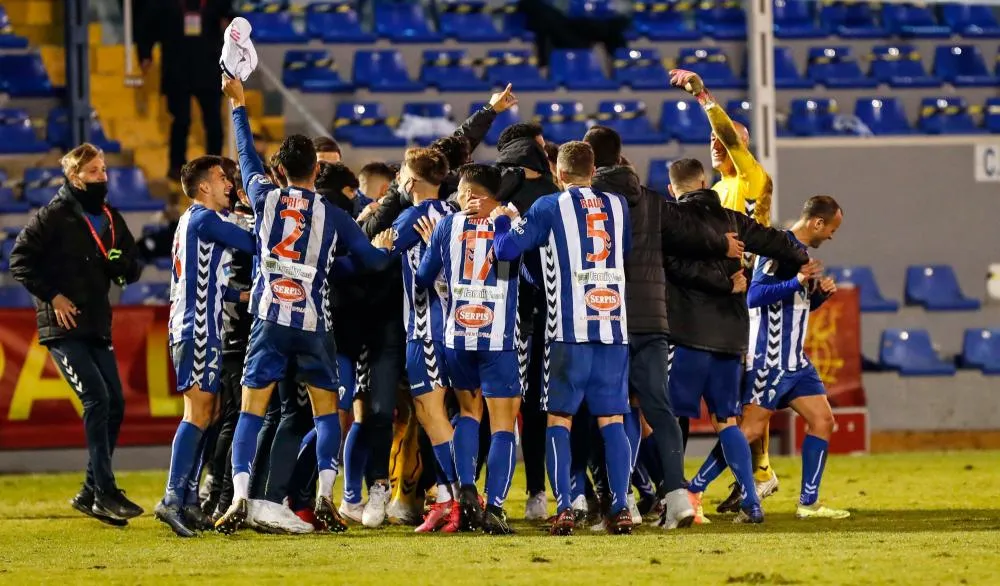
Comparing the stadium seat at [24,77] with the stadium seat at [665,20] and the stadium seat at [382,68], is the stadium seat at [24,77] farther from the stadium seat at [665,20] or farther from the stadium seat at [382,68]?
the stadium seat at [665,20]

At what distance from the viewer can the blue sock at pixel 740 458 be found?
871 centimetres

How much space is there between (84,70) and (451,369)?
9.82 metres

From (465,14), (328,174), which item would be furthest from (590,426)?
(465,14)

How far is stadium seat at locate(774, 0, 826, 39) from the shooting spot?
789 inches

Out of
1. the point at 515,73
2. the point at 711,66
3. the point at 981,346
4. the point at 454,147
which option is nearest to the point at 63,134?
the point at 515,73

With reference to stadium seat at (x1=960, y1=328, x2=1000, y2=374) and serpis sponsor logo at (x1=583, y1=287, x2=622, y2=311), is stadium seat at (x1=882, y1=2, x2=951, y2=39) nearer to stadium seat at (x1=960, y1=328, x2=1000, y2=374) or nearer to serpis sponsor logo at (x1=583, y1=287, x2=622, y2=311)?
stadium seat at (x1=960, y1=328, x2=1000, y2=374)

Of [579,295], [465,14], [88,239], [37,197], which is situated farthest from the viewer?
[465,14]

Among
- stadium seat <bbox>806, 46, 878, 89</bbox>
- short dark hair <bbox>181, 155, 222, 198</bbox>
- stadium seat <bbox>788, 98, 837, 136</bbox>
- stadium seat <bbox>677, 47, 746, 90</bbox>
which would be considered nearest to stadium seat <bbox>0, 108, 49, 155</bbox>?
stadium seat <bbox>677, 47, 746, 90</bbox>

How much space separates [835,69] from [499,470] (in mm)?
12964

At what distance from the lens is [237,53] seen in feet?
27.7

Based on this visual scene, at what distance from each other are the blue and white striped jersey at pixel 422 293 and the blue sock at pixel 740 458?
1.65m

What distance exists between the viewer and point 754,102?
16875 mm

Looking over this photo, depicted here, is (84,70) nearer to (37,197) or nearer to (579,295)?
(37,197)

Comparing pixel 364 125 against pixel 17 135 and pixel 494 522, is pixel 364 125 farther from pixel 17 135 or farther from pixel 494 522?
pixel 494 522
